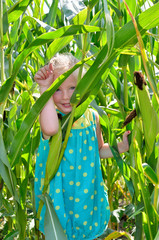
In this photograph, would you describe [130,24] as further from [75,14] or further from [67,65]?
[67,65]

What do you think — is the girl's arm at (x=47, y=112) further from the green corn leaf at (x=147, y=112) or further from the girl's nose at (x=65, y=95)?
the green corn leaf at (x=147, y=112)

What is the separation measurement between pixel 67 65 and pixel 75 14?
225mm

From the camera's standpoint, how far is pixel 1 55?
944 millimetres

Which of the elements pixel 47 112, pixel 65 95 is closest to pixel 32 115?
pixel 47 112

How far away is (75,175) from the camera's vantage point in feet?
3.66

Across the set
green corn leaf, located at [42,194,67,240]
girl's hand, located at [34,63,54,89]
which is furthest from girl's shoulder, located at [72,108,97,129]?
green corn leaf, located at [42,194,67,240]

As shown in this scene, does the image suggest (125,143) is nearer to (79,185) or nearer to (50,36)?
(79,185)

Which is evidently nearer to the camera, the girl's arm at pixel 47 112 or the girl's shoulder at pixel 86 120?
the girl's arm at pixel 47 112

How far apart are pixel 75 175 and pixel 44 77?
1.10ft

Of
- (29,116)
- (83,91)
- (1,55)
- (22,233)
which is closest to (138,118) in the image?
(83,91)

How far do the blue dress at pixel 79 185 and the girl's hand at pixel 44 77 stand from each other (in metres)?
0.20

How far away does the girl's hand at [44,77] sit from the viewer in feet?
3.24

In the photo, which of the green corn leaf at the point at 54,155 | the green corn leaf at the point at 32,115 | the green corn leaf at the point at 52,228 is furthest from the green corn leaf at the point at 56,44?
the green corn leaf at the point at 52,228

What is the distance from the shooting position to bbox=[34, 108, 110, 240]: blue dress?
3.64 feet
